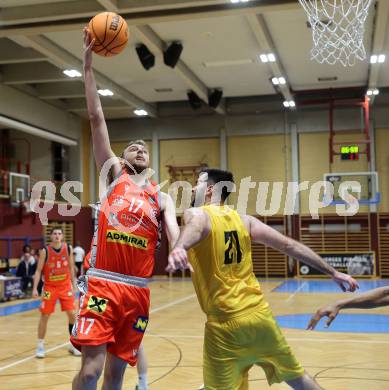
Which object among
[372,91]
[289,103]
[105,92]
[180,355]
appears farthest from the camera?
[289,103]

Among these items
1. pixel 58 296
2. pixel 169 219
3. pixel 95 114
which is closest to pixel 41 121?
pixel 58 296

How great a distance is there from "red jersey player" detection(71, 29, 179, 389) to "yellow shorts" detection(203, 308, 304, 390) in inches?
23.2

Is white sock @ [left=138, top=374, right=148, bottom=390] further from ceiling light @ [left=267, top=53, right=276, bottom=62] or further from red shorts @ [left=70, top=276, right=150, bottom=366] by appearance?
ceiling light @ [left=267, top=53, right=276, bottom=62]

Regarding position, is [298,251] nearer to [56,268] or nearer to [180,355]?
[180,355]

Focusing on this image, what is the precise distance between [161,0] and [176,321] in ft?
21.8

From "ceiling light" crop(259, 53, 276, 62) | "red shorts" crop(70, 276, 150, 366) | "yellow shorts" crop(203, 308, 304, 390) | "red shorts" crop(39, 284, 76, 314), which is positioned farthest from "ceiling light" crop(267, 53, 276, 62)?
"yellow shorts" crop(203, 308, 304, 390)

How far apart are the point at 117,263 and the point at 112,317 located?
0.35 m

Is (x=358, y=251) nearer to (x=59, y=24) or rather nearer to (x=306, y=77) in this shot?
(x=306, y=77)

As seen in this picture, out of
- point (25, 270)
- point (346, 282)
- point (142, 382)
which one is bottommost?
point (25, 270)

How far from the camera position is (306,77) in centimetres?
1922

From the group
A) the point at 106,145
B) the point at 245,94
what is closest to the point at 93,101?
the point at 106,145

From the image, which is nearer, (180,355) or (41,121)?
(180,355)

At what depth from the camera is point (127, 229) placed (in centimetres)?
382

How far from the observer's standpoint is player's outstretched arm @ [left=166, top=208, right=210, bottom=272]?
273 centimetres
